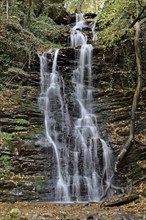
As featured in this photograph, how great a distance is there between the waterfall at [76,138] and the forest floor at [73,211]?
102 centimetres

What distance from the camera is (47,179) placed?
9859mm

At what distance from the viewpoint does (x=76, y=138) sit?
37.5ft

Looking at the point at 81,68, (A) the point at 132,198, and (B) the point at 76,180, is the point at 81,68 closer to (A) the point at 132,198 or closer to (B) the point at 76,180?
(B) the point at 76,180

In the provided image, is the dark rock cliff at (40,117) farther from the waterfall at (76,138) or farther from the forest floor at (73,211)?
the forest floor at (73,211)

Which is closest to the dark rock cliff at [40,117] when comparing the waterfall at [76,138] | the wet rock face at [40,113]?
the wet rock face at [40,113]

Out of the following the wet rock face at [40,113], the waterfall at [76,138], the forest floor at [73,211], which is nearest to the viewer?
the forest floor at [73,211]

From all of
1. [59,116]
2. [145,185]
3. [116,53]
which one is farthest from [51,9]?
[145,185]

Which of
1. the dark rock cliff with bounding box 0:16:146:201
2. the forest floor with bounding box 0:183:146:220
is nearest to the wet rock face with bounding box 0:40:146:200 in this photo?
the dark rock cliff with bounding box 0:16:146:201

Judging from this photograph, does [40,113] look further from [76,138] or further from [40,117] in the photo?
[76,138]

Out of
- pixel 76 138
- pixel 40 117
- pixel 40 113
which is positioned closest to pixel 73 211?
pixel 76 138

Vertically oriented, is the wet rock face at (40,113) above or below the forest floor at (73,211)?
above

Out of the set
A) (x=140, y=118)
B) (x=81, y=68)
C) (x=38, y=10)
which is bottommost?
(x=140, y=118)

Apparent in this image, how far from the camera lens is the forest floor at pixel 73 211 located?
6906mm

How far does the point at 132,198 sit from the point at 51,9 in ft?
54.6
